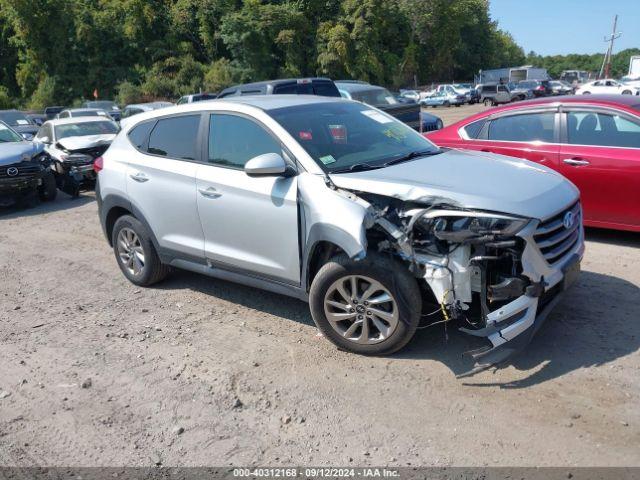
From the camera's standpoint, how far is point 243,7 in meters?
57.3

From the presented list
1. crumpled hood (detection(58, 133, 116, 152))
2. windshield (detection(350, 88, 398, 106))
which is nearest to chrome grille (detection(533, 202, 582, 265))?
windshield (detection(350, 88, 398, 106))

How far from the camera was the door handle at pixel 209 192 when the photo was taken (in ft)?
16.3

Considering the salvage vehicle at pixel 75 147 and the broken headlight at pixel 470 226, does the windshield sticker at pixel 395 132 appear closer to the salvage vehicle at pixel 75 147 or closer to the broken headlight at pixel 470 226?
the broken headlight at pixel 470 226

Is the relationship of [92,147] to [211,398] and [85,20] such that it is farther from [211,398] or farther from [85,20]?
[85,20]

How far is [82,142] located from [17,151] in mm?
2014

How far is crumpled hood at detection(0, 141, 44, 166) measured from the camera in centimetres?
1083

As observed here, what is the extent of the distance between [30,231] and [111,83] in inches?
1910

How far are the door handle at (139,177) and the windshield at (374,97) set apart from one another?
9.92 metres

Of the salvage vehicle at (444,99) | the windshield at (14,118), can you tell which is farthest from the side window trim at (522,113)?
the salvage vehicle at (444,99)

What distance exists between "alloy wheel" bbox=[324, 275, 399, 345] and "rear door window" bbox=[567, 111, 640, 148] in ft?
12.2

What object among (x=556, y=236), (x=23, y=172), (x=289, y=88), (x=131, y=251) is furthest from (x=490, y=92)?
(x=556, y=236)

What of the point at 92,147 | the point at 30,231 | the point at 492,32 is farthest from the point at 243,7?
the point at 30,231

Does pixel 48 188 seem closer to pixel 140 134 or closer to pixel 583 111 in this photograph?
pixel 140 134

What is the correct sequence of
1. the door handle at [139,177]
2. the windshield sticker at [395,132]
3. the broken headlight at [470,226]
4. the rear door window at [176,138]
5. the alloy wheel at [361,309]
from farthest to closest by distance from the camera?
the door handle at [139,177] → the rear door window at [176,138] → the windshield sticker at [395,132] → the alloy wheel at [361,309] → the broken headlight at [470,226]
